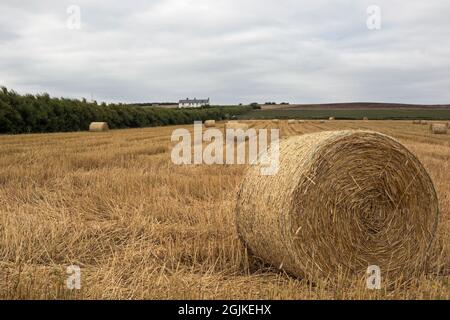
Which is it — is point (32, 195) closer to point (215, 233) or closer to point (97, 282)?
point (215, 233)

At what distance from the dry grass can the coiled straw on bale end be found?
227 mm

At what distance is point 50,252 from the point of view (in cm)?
477

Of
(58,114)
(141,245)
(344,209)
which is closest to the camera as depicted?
(344,209)

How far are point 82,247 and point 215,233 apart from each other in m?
1.43

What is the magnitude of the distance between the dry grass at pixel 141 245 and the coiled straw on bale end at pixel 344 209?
0.74ft

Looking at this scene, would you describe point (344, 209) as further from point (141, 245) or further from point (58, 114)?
point (58, 114)

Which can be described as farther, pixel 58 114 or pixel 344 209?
pixel 58 114

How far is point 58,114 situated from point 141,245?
28324mm

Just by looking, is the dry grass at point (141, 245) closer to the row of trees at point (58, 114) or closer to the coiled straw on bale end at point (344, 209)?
the coiled straw on bale end at point (344, 209)

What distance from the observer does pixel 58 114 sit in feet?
103

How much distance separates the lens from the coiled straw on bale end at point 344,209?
170 inches

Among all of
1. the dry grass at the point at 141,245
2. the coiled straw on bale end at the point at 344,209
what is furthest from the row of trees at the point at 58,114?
the coiled straw on bale end at the point at 344,209

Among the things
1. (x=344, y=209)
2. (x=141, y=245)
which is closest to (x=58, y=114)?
(x=141, y=245)

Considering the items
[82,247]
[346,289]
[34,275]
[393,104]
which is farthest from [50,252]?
[393,104]
